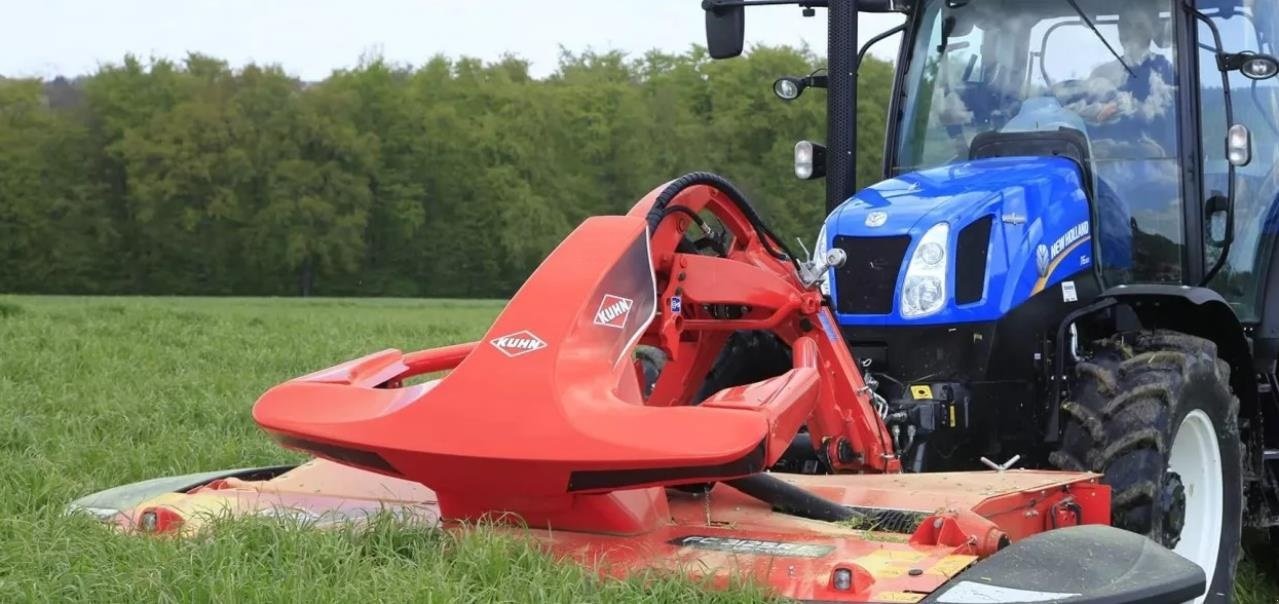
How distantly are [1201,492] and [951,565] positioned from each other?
1850mm

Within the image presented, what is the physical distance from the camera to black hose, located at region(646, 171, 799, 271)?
404 centimetres

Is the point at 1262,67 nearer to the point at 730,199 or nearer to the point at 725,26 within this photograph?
the point at 725,26

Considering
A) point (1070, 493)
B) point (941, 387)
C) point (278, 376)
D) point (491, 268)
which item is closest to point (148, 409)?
point (278, 376)

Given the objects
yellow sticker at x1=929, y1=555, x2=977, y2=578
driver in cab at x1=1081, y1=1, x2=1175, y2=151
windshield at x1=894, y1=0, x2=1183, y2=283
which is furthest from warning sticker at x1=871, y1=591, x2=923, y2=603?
driver in cab at x1=1081, y1=1, x2=1175, y2=151

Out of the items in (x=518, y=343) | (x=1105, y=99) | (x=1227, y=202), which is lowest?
(x=518, y=343)

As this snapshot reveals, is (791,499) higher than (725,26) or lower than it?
lower

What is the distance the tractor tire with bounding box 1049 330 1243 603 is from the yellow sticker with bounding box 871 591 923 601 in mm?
1300

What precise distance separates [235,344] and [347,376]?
8272 mm

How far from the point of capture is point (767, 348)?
16.1 feet

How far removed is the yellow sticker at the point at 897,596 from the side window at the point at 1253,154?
290cm

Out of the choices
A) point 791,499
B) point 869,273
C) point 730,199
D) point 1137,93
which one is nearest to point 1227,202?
point 1137,93

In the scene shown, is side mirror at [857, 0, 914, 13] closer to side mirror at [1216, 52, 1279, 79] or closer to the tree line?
side mirror at [1216, 52, 1279, 79]

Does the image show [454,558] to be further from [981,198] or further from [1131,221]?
[1131,221]

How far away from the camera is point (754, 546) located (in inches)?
140
